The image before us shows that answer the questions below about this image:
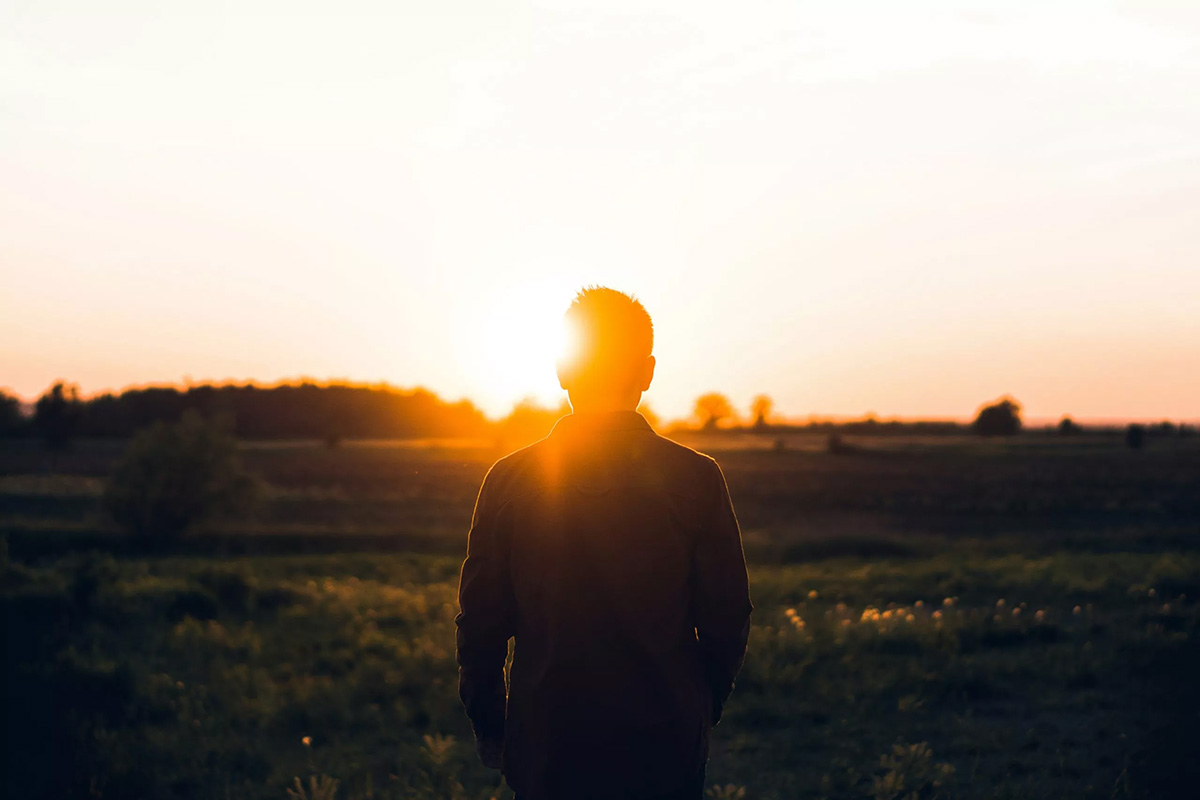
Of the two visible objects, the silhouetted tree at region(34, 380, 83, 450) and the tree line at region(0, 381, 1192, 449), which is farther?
the silhouetted tree at region(34, 380, 83, 450)

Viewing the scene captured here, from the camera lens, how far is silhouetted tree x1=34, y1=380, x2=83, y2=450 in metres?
60.8

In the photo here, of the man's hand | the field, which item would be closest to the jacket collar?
the man's hand

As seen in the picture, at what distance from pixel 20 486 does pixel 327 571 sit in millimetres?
31548

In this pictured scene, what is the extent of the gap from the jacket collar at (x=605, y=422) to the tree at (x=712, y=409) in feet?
439

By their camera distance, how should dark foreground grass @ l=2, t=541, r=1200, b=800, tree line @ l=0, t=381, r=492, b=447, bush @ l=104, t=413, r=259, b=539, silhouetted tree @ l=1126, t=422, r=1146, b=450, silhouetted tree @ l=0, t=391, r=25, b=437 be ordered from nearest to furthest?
1. dark foreground grass @ l=2, t=541, r=1200, b=800
2. tree line @ l=0, t=381, r=492, b=447
3. bush @ l=104, t=413, r=259, b=539
4. silhouetted tree @ l=0, t=391, r=25, b=437
5. silhouetted tree @ l=1126, t=422, r=1146, b=450

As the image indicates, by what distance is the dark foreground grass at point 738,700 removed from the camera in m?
5.79

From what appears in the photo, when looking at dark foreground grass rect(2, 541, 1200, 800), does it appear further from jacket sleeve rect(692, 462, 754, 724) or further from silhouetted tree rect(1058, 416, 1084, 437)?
silhouetted tree rect(1058, 416, 1084, 437)

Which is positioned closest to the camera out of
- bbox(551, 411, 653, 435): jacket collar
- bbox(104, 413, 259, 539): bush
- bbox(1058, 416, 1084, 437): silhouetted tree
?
bbox(551, 411, 653, 435): jacket collar

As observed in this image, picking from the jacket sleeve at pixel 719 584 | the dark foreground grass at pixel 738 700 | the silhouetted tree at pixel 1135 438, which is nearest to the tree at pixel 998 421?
the silhouetted tree at pixel 1135 438

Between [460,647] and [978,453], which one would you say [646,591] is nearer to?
[460,647]

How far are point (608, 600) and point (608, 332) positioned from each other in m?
0.71

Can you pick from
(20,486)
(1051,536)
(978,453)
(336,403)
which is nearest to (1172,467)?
(978,453)

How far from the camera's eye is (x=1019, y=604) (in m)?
12.1

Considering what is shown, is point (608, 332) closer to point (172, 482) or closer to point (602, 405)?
point (602, 405)
